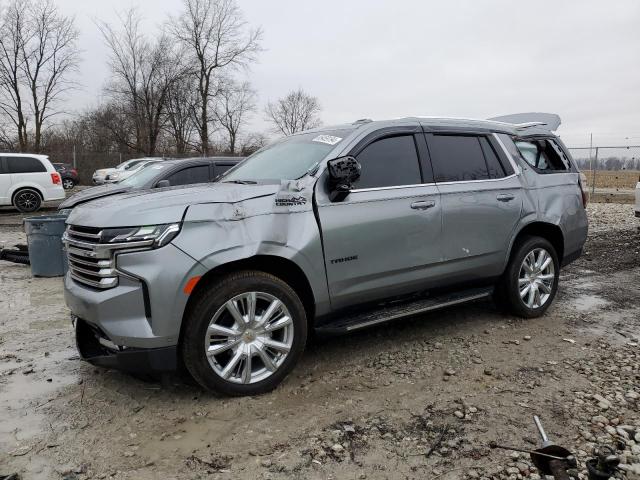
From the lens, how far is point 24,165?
14.5 metres

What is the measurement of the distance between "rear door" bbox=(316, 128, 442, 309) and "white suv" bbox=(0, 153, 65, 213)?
13.8 m

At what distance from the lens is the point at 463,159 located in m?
4.39

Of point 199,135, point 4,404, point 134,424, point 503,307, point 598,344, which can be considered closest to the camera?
point 134,424

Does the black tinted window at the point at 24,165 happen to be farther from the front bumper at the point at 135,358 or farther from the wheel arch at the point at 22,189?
the front bumper at the point at 135,358

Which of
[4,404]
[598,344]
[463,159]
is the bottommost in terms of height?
[598,344]

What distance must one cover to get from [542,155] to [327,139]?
2.50m

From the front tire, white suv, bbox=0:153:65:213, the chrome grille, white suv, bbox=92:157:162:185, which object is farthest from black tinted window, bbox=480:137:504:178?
white suv, bbox=92:157:162:185

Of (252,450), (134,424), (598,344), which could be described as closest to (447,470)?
(252,450)

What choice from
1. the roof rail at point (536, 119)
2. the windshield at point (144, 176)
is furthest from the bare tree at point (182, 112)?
the roof rail at point (536, 119)

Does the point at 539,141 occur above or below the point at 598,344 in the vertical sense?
above

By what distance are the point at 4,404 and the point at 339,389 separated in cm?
222

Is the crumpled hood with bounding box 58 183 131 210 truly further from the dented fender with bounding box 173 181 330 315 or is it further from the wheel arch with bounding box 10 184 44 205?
the wheel arch with bounding box 10 184 44 205

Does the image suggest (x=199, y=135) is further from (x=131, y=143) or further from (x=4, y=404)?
(x=4, y=404)

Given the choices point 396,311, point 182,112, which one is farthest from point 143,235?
point 182,112
